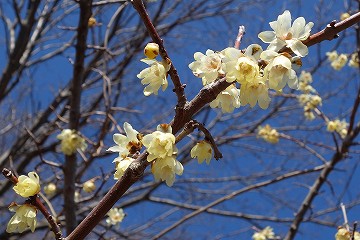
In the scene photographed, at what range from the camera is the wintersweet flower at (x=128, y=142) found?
130 cm

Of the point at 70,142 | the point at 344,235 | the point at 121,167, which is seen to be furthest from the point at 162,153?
the point at 70,142

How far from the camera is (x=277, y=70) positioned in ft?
3.76

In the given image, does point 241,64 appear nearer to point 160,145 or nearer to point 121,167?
point 160,145

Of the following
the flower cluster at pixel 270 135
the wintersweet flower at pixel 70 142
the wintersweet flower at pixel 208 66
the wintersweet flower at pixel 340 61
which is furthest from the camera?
the flower cluster at pixel 270 135

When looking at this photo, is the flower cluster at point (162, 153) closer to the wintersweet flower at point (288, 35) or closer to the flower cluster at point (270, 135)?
the wintersweet flower at point (288, 35)

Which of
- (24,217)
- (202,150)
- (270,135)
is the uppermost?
(270,135)

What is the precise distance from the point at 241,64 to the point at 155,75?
25cm

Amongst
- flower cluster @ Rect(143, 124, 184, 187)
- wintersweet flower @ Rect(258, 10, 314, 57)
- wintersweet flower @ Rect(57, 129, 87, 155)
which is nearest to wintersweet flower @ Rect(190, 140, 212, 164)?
flower cluster @ Rect(143, 124, 184, 187)

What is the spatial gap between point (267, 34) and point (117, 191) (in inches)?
22.4

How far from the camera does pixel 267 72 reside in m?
1.16

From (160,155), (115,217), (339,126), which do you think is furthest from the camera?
(339,126)

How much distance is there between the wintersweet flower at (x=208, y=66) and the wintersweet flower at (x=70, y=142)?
79.8 inches

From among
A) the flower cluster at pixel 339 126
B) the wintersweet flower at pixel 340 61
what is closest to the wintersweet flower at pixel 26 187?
the flower cluster at pixel 339 126

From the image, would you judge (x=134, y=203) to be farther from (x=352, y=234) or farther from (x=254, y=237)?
(x=352, y=234)
